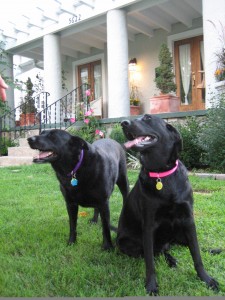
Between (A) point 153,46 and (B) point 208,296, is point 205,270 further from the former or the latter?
(A) point 153,46

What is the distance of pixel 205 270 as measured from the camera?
223cm

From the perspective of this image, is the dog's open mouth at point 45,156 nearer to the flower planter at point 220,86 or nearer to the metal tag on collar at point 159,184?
the metal tag on collar at point 159,184

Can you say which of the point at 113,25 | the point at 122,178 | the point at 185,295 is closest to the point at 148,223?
the point at 185,295

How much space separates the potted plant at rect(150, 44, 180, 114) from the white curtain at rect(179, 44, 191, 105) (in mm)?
1672

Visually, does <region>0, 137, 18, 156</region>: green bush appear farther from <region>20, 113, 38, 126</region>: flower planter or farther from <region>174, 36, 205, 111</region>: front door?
<region>174, 36, 205, 111</region>: front door

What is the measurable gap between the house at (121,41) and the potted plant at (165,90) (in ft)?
2.77

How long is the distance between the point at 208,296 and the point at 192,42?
10.7m

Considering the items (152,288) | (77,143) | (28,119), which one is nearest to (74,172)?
(77,143)

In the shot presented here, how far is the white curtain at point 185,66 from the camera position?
38.0ft

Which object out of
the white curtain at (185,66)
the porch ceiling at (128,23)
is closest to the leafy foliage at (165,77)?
the porch ceiling at (128,23)

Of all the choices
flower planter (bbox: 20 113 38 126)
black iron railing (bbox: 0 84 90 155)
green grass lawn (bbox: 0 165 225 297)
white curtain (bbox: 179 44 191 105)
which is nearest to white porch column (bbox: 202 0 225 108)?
white curtain (bbox: 179 44 191 105)

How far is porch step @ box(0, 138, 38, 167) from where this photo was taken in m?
9.49

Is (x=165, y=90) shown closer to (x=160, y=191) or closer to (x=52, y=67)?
(x=52, y=67)

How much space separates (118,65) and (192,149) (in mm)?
3842
